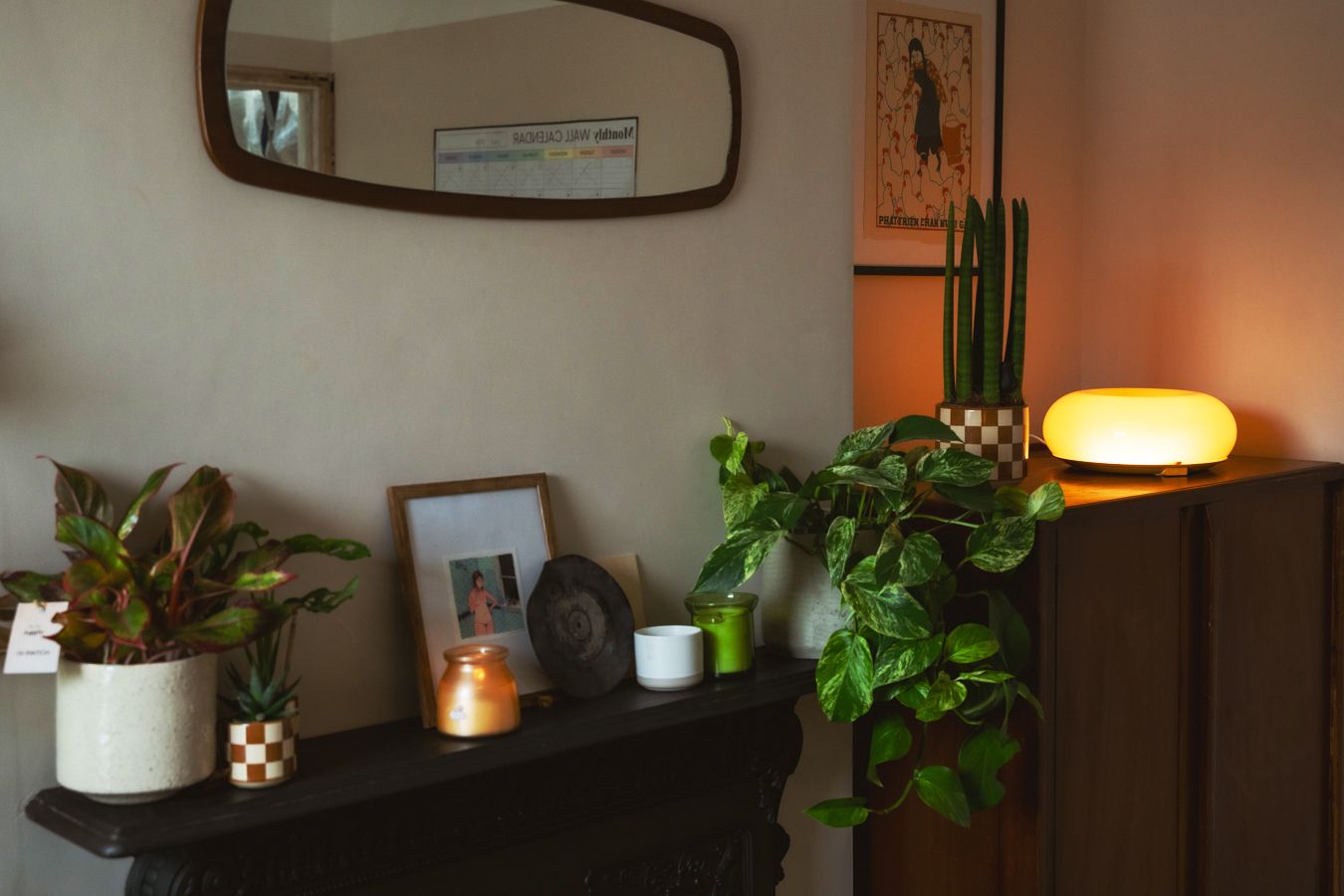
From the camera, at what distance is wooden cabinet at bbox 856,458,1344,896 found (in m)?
2.13

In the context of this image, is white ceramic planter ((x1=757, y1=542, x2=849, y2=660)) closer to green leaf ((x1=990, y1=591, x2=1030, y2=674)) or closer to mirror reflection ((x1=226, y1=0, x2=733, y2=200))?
green leaf ((x1=990, y1=591, x2=1030, y2=674))

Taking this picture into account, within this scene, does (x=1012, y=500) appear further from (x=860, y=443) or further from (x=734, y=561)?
(x=734, y=561)

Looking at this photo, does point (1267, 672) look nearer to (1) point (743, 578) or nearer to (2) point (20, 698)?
(1) point (743, 578)

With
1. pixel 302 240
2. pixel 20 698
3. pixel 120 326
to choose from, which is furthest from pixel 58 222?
pixel 20 698

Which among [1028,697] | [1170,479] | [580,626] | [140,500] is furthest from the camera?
[1170,479]

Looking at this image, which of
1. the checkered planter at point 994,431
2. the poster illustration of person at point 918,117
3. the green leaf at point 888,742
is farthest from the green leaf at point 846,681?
the poster illustration of person at point 918,117

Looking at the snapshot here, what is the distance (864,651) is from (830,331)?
23.6 inches

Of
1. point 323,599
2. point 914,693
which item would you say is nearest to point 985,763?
point 914,693

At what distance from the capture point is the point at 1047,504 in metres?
1.94

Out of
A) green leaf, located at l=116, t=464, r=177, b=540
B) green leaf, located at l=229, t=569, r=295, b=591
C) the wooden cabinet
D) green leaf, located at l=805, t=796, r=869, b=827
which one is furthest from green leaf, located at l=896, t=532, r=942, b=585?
green leaf, located at l=116, t=464, r=177, b=540

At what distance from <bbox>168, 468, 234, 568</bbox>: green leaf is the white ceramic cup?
626 mm

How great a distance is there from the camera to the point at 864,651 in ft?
6.03

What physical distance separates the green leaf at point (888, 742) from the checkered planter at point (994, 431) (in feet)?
1.74

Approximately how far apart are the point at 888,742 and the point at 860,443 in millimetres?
488
